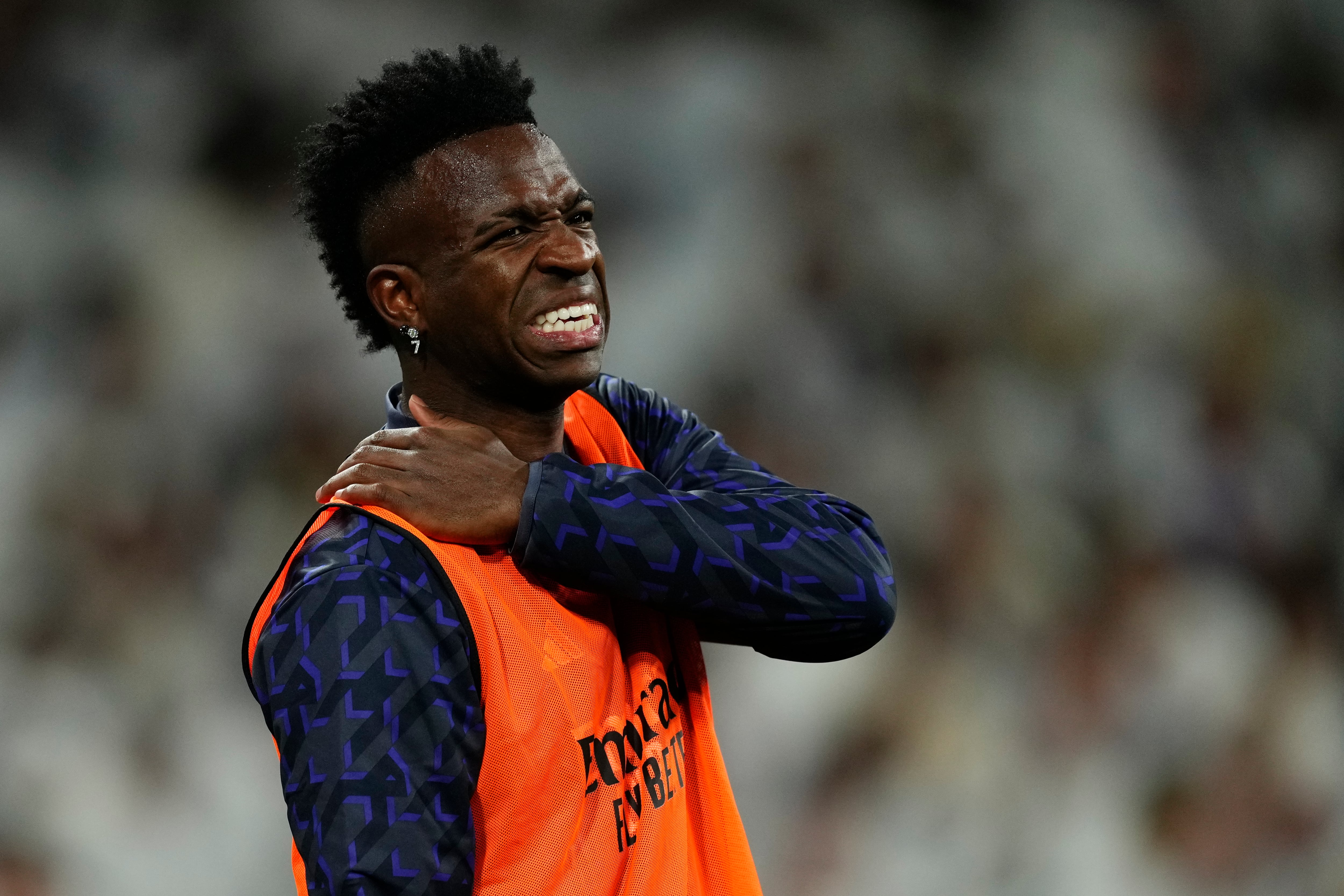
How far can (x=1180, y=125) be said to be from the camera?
9.70 feet

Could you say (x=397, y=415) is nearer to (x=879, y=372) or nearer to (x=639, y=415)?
(x=639, y=415)

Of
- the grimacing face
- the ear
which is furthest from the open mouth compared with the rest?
the ear

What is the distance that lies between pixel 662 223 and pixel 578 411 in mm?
1602

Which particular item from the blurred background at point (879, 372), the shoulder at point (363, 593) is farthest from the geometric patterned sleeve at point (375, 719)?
the blurred background at point (879, 372)

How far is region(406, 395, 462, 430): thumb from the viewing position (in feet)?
3.83

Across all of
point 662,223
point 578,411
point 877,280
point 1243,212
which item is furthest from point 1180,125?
point 578,411

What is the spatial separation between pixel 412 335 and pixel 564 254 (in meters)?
0.16

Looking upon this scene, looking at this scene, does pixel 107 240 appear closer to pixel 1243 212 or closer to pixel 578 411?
pixel 578 411

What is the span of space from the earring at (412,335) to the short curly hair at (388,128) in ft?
0.09

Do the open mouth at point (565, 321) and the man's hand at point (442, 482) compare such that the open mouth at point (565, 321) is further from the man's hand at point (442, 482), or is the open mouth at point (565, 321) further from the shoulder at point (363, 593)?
the shoulder at point (363, 593)

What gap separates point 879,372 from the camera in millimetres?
2865

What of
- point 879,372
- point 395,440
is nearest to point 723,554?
point 395,440

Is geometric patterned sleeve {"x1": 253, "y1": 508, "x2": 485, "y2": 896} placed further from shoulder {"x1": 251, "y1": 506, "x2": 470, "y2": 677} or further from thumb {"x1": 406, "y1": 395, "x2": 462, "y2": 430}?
thumb {"x1": 406, "y1": 395, "x2": 462, "y2": 430}

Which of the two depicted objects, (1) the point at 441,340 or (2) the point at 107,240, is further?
(2) the point at 107,240
